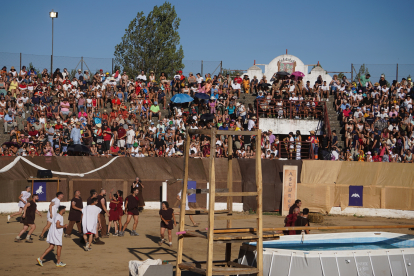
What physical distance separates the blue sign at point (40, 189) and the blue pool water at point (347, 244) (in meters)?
12.1

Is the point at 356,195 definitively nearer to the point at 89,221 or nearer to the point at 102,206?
the point at 102,206

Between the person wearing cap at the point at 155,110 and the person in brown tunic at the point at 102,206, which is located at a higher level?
the person wearing cap at the point at 155,110

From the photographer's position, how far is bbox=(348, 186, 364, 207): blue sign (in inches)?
925

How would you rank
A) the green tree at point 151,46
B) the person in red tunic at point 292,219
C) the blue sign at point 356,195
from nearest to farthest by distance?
the person in red tunic at point 292,219
the blue sign at point 356,195
the green tree at point 151,46

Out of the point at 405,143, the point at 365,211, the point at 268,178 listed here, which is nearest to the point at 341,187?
the point at 365,211

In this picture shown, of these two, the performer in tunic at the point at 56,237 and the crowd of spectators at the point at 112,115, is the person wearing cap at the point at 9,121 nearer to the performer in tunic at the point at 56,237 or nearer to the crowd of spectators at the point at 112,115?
the crowd of spectators at the point at 112,115

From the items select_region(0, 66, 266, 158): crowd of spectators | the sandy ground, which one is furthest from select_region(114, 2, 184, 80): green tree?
the sandy ground

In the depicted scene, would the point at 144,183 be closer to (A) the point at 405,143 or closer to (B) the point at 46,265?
(B) the point at 46,265

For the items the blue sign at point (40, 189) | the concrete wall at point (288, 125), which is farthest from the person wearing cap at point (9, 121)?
the concrete wall at point (288, 125)

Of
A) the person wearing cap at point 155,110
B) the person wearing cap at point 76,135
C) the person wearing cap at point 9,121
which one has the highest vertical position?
the person wearing cap at point 155,110

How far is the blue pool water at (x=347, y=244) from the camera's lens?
1216 cm

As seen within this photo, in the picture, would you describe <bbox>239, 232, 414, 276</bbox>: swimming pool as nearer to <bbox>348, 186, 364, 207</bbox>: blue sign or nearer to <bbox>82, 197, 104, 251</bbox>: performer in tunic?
<bbox>82, 197, 104, 251</bbox>: performer in tunic

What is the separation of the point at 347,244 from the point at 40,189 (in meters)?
13.8

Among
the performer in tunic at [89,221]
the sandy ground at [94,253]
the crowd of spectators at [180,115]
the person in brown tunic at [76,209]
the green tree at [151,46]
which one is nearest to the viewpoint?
the sandy ground at [94,253]
